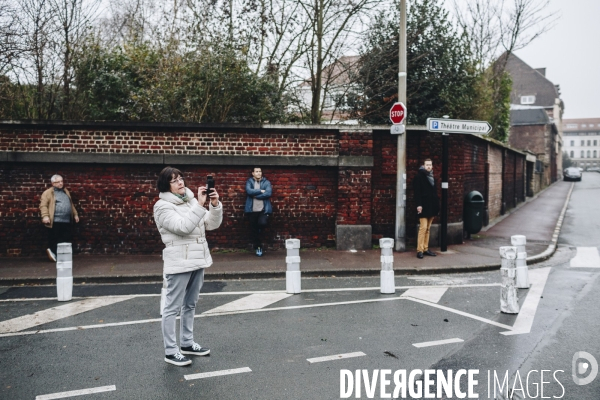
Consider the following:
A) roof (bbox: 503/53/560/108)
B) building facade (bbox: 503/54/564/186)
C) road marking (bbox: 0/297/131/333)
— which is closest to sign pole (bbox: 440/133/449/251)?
road marking (bbox: 0/297/131/333)

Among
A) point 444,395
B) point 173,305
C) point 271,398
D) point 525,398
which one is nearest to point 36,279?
point 173,305

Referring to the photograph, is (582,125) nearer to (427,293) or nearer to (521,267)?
(521,267)

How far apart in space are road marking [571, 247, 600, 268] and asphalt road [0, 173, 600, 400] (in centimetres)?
201

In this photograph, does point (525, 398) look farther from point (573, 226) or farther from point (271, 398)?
point (573, 226)

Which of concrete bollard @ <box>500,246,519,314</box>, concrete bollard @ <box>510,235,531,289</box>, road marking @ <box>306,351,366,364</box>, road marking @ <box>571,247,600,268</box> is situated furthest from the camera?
road marking @ <box>571,247,600,268</box>

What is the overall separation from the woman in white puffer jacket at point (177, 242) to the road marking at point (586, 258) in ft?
28.8

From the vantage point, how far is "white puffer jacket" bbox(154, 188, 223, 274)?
4.68 meters

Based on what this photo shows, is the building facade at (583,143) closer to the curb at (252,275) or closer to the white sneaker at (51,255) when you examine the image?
the curb at (252,275)

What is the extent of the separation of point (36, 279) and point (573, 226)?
16.3 meters

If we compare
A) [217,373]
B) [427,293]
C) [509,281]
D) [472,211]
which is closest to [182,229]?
[217,373]

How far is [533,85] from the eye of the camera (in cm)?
6588

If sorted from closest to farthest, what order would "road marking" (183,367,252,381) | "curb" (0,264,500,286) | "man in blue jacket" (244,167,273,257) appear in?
"road marking" (183,367,252,381) → "curb" (0,264,500,286) → "man in blue jacket" (244,167,273,257)

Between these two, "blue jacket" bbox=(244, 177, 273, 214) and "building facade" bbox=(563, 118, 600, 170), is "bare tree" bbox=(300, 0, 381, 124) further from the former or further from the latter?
"building facade" bbox=(563, 118, 600, 170)

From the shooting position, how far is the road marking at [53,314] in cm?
627
